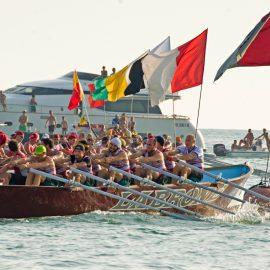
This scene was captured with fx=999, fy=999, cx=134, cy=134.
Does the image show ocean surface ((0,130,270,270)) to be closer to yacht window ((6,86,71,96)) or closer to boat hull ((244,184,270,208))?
boat hull ((244,184,270,208))

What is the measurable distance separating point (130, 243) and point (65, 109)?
34232mm

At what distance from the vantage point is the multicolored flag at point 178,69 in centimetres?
2534

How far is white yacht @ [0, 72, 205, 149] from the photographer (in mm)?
51094

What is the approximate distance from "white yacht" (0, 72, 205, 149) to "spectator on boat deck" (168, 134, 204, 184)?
27.9 metres

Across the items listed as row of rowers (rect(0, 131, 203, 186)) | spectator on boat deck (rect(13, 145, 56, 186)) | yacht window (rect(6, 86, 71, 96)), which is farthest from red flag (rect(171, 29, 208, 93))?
yacht window (rect(6, 86, 71, 96))

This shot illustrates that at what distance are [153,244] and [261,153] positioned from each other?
38419 millimetres

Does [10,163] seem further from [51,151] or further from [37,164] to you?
[51,151]

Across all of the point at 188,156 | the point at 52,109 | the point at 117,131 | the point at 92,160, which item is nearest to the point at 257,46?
the point at 188,156

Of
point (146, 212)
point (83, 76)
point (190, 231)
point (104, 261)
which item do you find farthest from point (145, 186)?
point (83, 76)

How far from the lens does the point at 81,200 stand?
69.0 ft

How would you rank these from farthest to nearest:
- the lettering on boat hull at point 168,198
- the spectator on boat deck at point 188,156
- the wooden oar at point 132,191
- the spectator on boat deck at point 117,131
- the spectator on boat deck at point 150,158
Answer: the spectator on boat deck at point 117,131
the spectator on boat deck at point 188,156
the spectator on boat deck at point 150,158
the lettering on boat hull at point 168,198
the wooden oar at point 132,191

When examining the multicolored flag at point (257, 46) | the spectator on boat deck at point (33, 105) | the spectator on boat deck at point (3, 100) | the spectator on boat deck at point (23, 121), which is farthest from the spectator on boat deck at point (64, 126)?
the multicolored flag at point (257, 46)

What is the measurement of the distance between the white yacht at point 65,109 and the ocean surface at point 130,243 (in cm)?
2955

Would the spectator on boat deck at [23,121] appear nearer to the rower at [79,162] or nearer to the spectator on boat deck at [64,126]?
the spectator on boat deck at [64,126]
